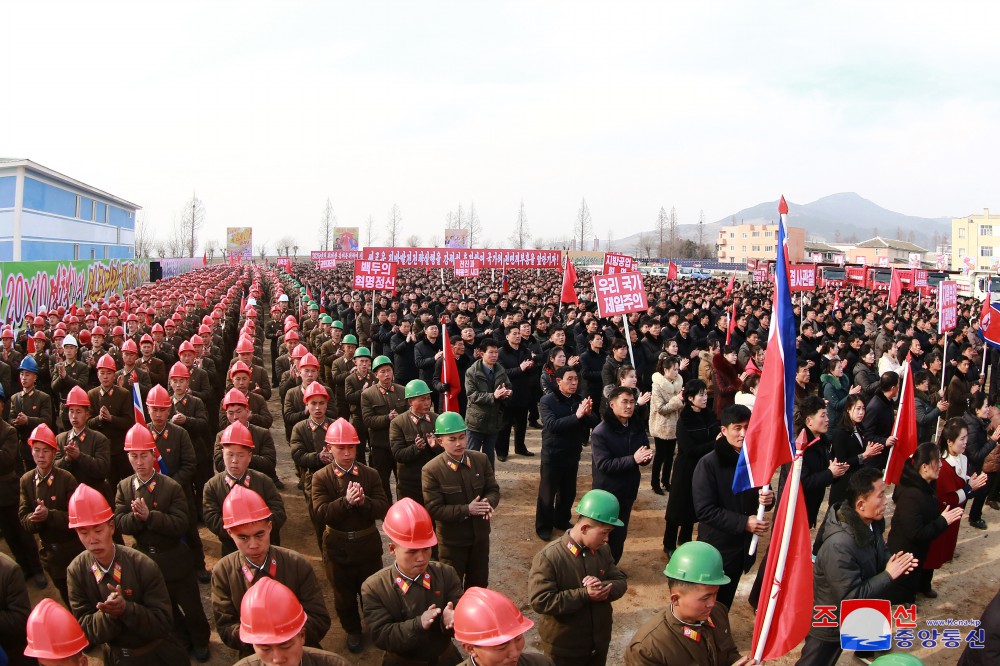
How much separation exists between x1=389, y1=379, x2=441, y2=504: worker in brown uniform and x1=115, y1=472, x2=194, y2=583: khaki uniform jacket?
1939mm

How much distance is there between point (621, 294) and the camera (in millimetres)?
10922

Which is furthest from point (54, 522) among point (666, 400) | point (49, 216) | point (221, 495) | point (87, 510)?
point (49, 216)

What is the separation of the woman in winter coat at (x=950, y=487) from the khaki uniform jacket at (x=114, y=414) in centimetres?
836

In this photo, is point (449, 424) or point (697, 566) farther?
point (449, 424)

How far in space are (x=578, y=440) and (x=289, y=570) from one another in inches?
146

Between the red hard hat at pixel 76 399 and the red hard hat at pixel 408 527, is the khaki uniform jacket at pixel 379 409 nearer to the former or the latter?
the red hard hat at pixel 76 399

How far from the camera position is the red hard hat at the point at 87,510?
3.93 m

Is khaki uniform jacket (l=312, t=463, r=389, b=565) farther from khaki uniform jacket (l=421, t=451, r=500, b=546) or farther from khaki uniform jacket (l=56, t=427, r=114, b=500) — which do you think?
khaki uniform jacket (l=56, t=427, r=114, b=500)

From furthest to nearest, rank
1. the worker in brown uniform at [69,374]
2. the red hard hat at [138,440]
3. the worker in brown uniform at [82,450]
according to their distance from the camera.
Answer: the worker in brown uniform at [69,374] < the worker in brown uniform at [82,450] < the red hard hat at [138,440]

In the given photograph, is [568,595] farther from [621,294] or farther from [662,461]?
[621,294]

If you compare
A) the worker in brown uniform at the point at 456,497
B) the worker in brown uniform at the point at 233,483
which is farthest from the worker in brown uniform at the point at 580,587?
the worker in brown uniform at the point at 233,483

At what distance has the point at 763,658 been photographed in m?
3.65

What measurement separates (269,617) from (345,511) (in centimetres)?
219

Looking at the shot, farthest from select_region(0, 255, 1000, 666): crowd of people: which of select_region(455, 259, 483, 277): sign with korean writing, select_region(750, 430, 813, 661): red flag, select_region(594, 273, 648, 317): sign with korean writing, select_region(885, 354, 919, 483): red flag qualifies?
select_region(455, 259, 483, 277): sign with korean writing
